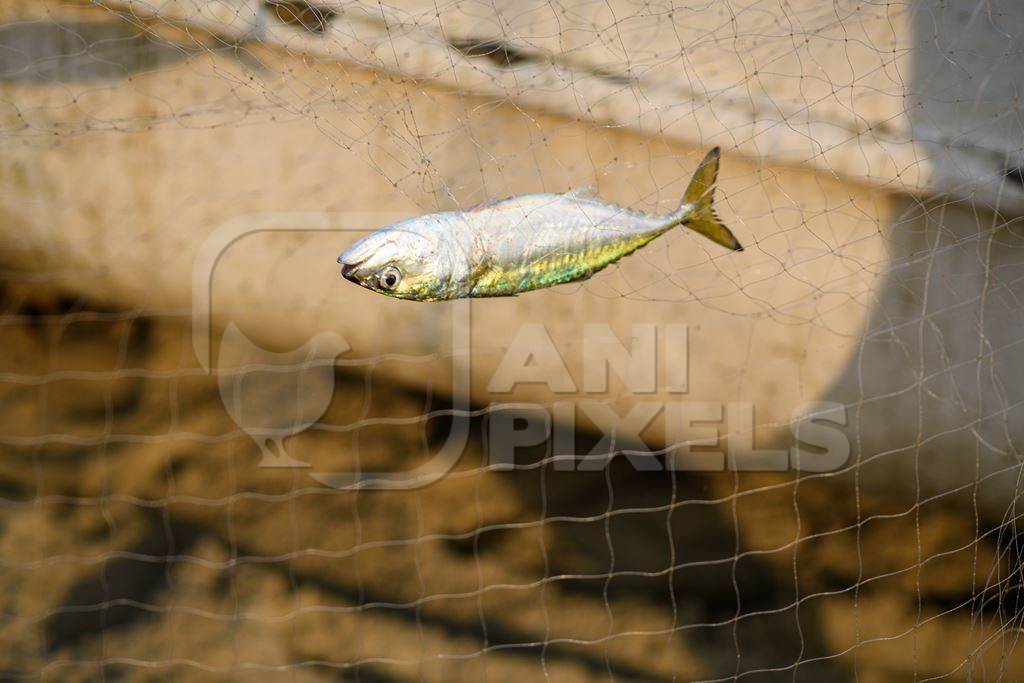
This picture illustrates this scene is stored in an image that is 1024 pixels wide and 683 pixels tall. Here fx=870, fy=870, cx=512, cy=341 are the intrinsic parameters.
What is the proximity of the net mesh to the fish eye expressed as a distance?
585mm

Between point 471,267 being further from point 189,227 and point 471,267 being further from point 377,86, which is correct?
point 189,227

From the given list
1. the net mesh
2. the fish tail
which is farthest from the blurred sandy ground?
the fish tail

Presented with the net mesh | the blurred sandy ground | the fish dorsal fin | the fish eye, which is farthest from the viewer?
the blurred sandy ground

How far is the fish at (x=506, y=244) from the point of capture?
89cm

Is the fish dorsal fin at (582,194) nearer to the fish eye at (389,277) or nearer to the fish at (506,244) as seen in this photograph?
the fish at (506,244)

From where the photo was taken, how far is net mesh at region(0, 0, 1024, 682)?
1.55m

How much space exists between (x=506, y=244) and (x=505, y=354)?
791mm

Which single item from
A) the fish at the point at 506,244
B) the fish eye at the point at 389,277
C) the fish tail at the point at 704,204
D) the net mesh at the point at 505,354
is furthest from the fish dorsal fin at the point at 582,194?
the net mesh at the point at 505,354

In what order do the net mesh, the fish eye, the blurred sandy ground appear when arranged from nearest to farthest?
the fish eye
the net mesh
the blurred sandy ground

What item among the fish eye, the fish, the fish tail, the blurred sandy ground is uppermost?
the fish tail

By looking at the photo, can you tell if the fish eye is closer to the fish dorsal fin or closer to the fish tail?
the fish dorsal fin

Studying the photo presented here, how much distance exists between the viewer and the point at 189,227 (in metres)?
1.69

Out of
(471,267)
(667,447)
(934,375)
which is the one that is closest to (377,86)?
(471,267)

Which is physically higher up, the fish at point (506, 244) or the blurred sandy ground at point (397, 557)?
the fish at point (506, 244)
